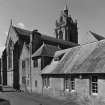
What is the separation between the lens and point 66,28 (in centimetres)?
6575

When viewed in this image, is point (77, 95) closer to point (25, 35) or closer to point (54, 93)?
point (54, 93)

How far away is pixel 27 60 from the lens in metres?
30.2

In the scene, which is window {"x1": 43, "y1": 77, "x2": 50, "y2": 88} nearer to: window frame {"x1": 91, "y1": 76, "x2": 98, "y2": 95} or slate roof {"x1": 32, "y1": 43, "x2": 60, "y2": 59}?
slate roof {"x1": 32, "y1": 43, "x2": 60, "y2": 59}

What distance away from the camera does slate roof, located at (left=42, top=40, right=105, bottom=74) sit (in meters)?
16.6

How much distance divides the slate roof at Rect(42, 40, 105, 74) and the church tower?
4162 cm

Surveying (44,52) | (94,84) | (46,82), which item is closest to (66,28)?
(44,52)

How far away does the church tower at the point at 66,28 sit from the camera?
65875 mm

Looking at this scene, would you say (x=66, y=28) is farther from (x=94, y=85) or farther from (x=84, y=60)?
(x=94, y=85)

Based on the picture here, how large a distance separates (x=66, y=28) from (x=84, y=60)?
158 feet

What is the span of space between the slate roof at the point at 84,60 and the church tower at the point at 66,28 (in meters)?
41.6

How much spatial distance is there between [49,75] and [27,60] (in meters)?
8.45

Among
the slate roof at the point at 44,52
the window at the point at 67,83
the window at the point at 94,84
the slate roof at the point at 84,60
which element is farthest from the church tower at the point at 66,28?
the window at the point at 94,84

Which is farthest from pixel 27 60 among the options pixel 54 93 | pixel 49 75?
pixel 54 93

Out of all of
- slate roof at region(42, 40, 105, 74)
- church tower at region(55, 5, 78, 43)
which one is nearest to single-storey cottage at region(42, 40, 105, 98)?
slate roof at region(42, 40, 105, 74)
